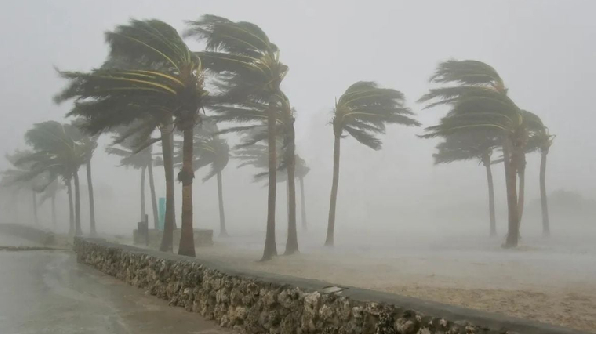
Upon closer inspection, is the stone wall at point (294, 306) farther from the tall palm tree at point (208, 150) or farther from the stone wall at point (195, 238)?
the tall palm tree at point (208, 150)

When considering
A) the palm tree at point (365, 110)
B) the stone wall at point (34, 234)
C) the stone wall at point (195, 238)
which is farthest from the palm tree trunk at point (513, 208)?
the stone wall at point (34, 234)

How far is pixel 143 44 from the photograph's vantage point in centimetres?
1462

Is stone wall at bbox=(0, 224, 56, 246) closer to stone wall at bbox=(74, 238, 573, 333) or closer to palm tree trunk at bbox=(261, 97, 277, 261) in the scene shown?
palm tree trunk at bbox=(261, 97, 277, 261)

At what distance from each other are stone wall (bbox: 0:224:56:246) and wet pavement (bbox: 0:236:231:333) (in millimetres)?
15485

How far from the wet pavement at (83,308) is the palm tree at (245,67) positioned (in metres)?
7.06

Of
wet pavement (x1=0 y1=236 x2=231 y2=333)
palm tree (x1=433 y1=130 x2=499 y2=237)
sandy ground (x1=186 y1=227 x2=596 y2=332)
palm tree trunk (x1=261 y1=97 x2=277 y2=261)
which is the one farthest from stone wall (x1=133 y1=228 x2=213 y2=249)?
palm tree (x1=433 y1=130 x2=499 y2=237)

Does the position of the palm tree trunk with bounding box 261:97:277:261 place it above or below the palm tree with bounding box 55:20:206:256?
below

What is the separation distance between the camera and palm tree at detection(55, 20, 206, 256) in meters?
14.1

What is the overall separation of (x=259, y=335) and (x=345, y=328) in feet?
4.57

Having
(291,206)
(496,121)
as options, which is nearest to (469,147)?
(496,121)

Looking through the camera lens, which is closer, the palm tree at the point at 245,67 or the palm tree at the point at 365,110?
the palm tree at the point at 245,67

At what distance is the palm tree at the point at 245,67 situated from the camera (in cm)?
1681

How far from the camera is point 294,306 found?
18.2ft

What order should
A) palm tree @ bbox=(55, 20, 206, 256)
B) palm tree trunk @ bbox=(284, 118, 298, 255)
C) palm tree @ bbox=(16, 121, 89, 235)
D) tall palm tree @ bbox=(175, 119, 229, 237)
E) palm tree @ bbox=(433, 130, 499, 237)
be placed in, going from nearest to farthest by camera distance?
palm tree @ bbox=(55, 20, 206, 256)
palm tree trunk @ bbox=(284, 118, 298, 255)
palm tree @ bbox=(433, 130, 499, 237)
tall palm tree @ bbox=(175, 119, 229, 237)
palm tree @ bbox=(16, 121, 89, 235)
